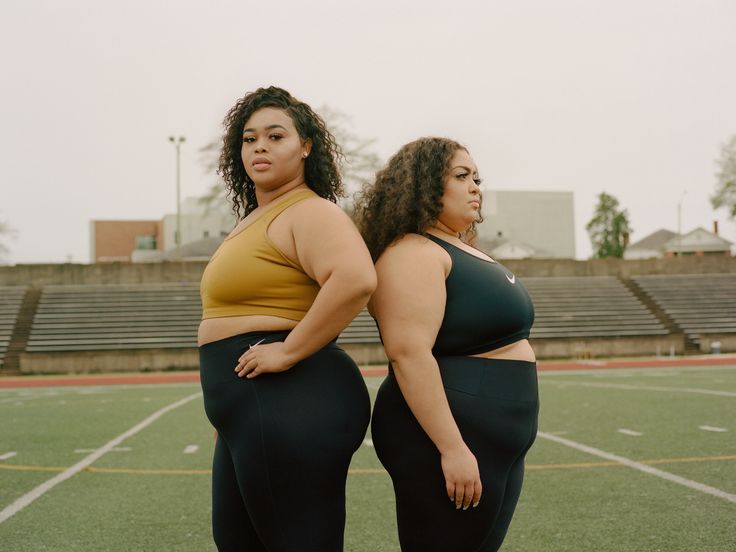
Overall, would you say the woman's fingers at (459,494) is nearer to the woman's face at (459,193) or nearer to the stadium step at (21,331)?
the woman's face at (459,193)

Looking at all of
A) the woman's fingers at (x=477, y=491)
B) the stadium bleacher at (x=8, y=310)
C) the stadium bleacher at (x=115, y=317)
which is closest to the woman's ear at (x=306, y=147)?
the woman's fingers at (x=477, y=491)

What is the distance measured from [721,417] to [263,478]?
7.64 meters

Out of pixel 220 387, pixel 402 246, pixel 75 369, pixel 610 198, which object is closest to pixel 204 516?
pixel 220 387

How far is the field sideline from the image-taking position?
3801mm

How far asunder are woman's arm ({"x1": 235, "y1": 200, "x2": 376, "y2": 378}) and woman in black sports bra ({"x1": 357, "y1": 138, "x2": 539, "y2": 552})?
12cm

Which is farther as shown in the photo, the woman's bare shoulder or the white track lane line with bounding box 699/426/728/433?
the white track lane line with bounding box 699/426/728/433

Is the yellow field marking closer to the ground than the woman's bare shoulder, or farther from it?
closer to the ground

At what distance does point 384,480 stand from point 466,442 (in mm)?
3483

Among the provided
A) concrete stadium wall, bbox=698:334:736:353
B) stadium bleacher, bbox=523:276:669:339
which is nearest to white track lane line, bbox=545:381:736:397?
stadium bleacher, bbox=523:276:669:339

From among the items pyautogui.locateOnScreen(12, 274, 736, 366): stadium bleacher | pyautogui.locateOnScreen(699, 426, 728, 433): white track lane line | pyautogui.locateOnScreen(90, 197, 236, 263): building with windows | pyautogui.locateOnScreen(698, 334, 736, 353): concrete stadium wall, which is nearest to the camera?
pyautogui.locateOnScreen(699, 426, 728, 433): white track lane line

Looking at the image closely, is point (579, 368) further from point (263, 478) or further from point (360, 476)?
point (263, 478)

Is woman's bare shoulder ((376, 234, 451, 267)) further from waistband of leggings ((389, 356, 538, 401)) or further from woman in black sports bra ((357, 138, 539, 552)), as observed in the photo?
waistband of leggings ((389, 356, 538, 401))

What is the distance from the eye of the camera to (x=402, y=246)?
6.45 feet

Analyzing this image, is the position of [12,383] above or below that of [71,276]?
below
